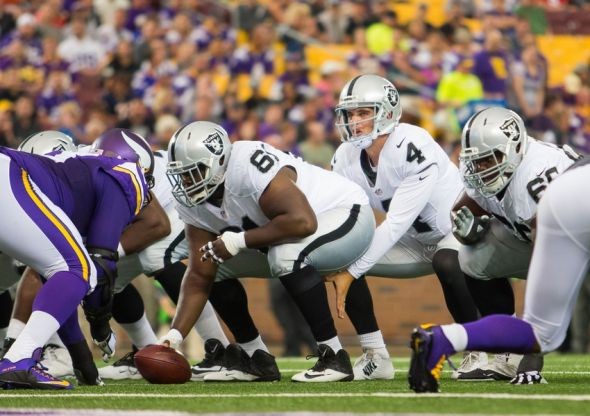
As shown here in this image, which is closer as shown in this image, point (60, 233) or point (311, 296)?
point (60, 233)

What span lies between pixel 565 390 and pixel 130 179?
2403 mm

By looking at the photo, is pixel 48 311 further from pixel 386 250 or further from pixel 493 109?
pixel 493 109

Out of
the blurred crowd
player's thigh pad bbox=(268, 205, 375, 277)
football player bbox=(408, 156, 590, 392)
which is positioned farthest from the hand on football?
the blurred crowd

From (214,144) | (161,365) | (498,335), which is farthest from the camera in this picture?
(214,144)

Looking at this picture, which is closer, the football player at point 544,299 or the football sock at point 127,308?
the football player at point 544,299

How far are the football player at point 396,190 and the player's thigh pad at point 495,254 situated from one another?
0.32 metres

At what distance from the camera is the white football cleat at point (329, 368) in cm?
671

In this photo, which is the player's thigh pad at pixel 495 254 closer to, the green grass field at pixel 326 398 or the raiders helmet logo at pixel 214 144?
the green grass field at pixel 326 398

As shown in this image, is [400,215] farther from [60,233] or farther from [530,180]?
[60,233]

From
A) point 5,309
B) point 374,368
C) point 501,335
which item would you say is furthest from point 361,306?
point 5,309

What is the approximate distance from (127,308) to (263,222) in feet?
4.38

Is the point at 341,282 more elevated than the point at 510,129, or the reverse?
the point at 510,129

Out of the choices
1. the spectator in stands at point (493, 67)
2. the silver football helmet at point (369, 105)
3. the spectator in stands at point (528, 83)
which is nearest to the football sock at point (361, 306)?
the silver football helmet at point (369, 105)

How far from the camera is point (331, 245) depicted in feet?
22.6
